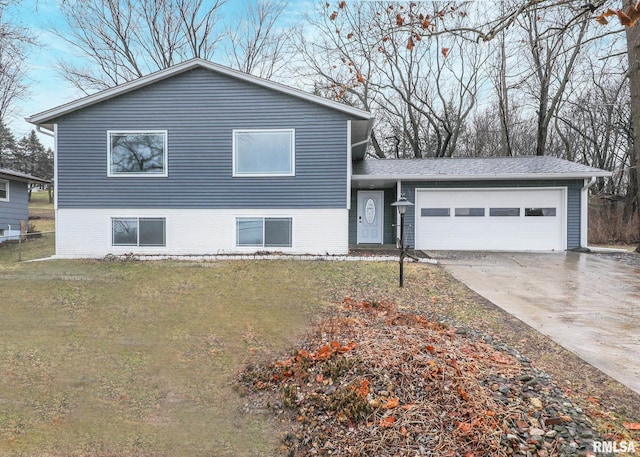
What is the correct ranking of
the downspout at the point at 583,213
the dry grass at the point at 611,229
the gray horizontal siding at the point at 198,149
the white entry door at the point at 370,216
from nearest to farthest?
the gray horizontal siding at the point at 198,149
the downspout at the point at 583,213
the white entry door at the point at 370,216
the dry grass at the point at 611,229

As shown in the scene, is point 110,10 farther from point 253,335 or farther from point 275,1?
point 253,335

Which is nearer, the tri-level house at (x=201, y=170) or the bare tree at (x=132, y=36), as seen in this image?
the tri-level house at (x=201, y=170)

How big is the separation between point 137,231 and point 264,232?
3468 millimetres

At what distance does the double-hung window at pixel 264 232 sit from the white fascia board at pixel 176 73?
10.6 feet

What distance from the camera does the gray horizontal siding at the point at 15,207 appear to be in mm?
13953

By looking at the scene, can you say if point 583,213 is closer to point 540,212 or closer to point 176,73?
point 540,212

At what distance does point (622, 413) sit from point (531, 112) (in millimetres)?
24857

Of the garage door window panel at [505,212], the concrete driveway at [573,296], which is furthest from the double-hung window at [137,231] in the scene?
the garage door window panel at [505,212]

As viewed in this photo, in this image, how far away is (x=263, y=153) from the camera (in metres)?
9.71

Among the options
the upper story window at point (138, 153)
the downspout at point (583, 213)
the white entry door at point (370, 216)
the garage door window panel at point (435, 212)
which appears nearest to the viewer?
the upper story window at point (138, 153)

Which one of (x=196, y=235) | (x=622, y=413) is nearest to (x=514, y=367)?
(x=622, y=413)

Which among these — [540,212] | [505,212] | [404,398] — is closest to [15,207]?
[404,398]

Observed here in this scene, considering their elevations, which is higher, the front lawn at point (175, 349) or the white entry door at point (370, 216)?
the white entry door at point (370, 216)

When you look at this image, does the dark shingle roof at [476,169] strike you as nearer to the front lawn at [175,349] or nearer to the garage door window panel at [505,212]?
the garage door window panel at [505,212]
